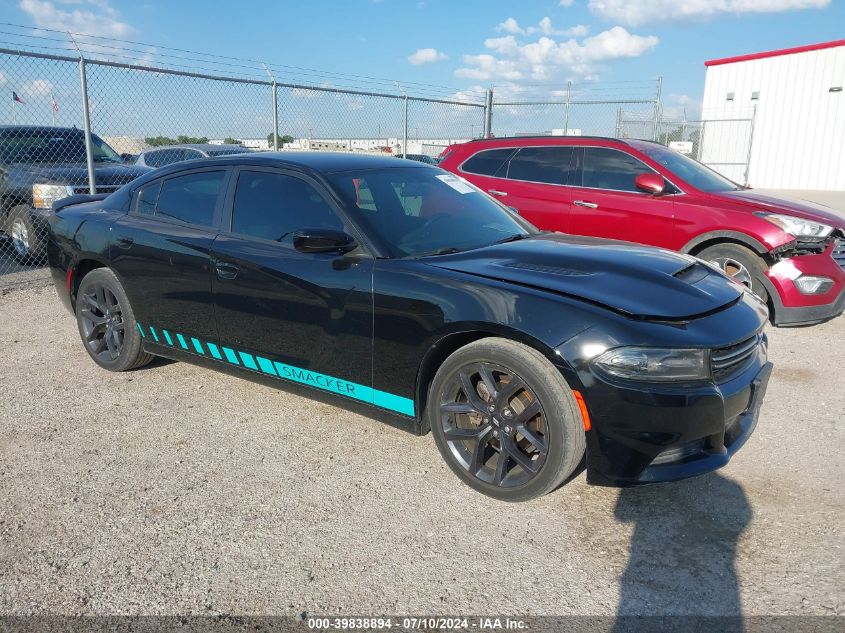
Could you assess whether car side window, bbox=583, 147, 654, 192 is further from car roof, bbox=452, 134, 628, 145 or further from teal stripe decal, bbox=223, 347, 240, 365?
teal stripe decal, bbox=223, 347, 240, 365

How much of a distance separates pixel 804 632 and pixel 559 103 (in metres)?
14.4

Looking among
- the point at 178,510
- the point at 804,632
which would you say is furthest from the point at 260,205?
the point at 804,632

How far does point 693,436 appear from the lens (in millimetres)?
2676

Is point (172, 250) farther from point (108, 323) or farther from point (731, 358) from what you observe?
point (731, 358)

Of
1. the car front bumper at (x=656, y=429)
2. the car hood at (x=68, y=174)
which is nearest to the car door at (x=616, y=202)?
the car front bumper at (x=656, y=429)

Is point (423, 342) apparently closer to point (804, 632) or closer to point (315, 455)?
point (315, 455)

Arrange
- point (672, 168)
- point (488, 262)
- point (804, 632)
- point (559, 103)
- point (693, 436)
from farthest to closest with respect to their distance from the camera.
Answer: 1. point (559, 103)
2. point (672, 168)
3. point (488, 262)
4. point (693, 436)
5. point (804, 632)

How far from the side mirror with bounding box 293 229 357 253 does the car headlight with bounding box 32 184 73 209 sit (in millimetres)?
5804

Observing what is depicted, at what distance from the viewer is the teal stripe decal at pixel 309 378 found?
10.8ft

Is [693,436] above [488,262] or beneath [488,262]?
beneath

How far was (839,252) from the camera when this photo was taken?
5.82 meters

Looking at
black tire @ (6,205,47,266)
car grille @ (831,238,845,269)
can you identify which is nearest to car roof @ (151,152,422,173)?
car grille @ (831,238,845,269)

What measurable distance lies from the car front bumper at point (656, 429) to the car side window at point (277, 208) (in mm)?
1671

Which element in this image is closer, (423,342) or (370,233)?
(423,342)
